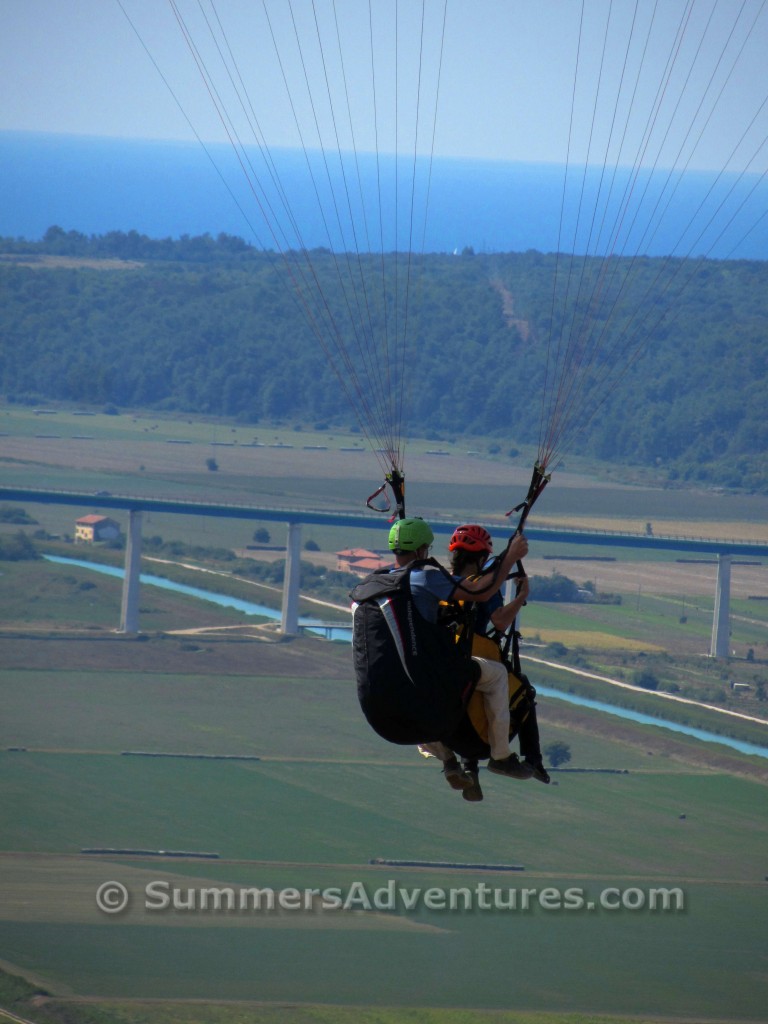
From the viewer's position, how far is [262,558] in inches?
3273

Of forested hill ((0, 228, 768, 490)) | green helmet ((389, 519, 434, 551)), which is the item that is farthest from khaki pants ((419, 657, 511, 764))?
forested hill ((0, 228, 768, 490))

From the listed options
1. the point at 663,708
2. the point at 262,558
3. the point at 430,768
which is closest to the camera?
the point at 430,768

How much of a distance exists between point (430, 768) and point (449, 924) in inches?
484

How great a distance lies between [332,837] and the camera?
43156 mm

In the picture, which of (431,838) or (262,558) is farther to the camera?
(262,558)

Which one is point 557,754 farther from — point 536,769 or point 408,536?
point 408,536

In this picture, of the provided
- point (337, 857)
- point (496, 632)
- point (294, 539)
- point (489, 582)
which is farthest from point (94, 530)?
point (489, 582)

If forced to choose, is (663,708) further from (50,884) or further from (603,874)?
(50,884)

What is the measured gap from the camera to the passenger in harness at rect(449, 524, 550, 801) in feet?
41.0

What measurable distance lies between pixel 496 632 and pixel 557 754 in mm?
39010

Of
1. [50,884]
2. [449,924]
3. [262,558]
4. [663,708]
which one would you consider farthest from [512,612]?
[262,558]

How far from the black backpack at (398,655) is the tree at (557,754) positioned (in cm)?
3928

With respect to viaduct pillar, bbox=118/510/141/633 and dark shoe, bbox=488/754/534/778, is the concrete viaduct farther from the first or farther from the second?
dark shoe, bbox=488/754/534/778

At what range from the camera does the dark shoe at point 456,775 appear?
42.9ft
